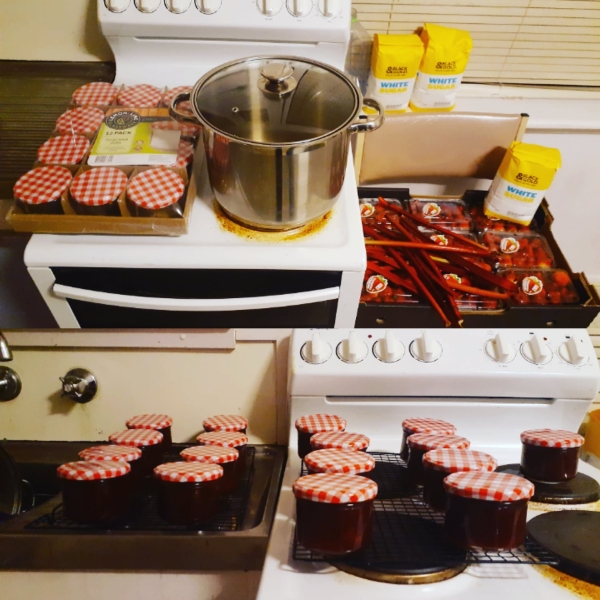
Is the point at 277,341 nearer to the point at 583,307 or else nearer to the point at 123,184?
the point at 123,184

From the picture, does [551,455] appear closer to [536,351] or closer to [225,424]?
[536,351]

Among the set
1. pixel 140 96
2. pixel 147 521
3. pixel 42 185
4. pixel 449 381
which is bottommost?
pixel 147 521

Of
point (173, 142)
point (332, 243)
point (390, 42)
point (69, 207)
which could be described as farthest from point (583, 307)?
point (69, 207)

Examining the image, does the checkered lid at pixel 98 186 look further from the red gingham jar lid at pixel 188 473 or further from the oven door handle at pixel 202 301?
the red gingham jar lid at pixel 188 473

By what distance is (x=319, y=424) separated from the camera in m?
0.80

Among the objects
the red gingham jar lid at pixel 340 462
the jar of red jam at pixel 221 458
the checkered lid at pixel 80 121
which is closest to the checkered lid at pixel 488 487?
the red gingham jar lid at pixel 340 462

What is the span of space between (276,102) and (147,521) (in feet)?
2.35

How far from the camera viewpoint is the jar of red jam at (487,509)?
22.5 inches

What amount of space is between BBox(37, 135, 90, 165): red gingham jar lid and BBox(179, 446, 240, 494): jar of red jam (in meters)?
0.56

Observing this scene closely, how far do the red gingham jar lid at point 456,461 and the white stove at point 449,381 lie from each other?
0.23 m

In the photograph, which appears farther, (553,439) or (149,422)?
(149,422)

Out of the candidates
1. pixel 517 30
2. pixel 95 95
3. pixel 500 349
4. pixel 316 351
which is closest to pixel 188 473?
pixel 316 351

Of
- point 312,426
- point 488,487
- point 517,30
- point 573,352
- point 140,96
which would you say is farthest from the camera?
point 517,30

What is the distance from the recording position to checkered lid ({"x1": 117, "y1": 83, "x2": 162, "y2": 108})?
102cm
